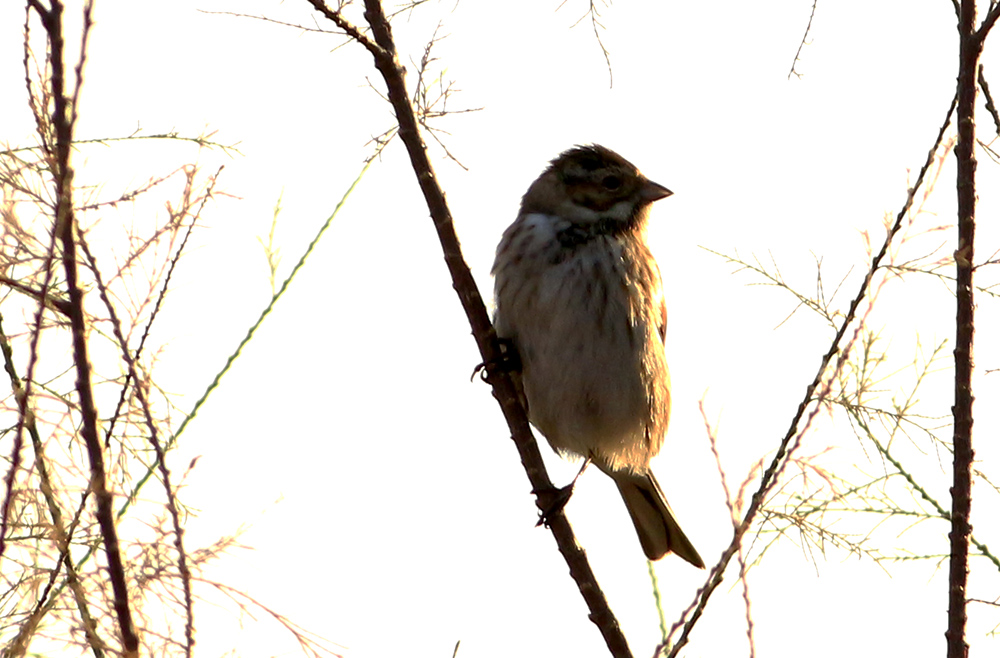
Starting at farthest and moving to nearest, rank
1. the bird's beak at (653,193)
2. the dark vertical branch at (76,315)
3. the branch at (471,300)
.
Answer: the bird's beak at (653,193)
the branch at (471,300)
the dark vertical branch at (76,315)

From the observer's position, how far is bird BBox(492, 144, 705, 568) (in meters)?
4.54

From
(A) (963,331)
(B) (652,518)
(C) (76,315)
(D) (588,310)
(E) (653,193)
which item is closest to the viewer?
(C) (76,315)

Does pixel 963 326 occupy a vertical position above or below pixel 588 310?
below

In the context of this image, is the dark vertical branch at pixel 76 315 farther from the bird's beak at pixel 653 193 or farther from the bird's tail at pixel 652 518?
the bird's tail at pixel 652 518

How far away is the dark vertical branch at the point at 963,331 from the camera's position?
2.53m

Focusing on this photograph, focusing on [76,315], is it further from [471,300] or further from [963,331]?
[471,300]

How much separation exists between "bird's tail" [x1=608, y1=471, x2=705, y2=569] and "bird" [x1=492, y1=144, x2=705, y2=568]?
27 centimetres

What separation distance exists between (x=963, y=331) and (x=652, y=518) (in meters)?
2.99

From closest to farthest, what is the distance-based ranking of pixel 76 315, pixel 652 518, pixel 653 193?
pixel 76 315 < pixel 653 193 < pixel 652 518

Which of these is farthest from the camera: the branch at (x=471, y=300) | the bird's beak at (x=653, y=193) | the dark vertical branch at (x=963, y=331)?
the bird's beak at (x=653, y=193)

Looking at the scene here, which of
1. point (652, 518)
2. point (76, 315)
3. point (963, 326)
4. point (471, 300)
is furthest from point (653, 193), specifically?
point (76, 315)

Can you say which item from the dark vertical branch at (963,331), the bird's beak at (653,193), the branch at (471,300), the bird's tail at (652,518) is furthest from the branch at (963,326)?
the bird's tail at (652,518)

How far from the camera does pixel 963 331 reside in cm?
266

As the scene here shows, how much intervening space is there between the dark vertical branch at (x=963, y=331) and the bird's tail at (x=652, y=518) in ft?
9.40
